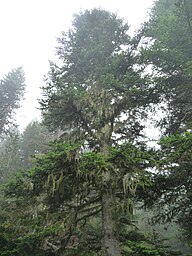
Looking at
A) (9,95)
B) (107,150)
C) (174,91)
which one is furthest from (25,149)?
(174,91)

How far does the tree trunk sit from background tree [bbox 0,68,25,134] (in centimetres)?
1795

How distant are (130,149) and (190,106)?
4.85 m

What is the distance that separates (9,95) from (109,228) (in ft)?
68.4

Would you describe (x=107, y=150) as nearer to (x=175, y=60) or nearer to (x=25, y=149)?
(x=175, y=60)

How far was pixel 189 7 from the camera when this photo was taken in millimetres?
10953

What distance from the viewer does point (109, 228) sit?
905cm

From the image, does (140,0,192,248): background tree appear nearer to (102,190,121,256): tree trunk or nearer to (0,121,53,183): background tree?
(102,190,121,256): tree trunk

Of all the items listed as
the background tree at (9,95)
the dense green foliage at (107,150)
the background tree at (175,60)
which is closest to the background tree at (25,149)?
the background tree at (9,95)

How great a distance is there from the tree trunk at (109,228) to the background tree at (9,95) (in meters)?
17.9

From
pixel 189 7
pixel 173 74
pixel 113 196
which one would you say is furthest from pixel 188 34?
pixel 113 196

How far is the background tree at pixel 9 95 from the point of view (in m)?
25.5

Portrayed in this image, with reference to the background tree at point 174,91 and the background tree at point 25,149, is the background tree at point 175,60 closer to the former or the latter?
the background tree at point 174,91

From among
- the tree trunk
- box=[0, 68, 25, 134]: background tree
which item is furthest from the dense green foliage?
box=[0, 68, 25, 134]: background tree

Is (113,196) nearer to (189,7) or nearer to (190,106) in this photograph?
(190,106)
